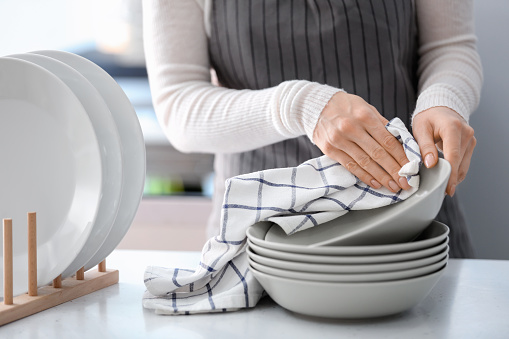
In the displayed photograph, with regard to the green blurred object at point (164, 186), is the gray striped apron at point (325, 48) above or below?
above

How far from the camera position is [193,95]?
121cm

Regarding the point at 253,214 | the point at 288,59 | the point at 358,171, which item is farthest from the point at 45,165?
the point at 288,59

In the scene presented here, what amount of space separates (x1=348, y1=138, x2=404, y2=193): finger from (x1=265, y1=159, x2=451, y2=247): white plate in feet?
0.08

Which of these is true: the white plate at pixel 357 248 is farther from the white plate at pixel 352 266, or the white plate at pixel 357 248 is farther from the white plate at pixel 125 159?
the white plate at pixel 125 159

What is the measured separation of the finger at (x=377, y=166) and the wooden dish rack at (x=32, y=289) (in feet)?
1.23

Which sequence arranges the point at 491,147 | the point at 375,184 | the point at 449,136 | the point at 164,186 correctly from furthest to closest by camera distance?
the point at 164,186 → the point at 491,147 → the point at 449,136 → the point at 375,184

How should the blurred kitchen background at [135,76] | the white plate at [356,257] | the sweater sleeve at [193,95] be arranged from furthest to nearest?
the blurred kitchen background at [135,76]
the sweater sleeve at [193,95]
the white plate at [356,257]

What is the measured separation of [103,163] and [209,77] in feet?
2.03

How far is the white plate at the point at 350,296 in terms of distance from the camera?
1.98 feet

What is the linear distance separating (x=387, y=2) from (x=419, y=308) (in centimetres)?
75

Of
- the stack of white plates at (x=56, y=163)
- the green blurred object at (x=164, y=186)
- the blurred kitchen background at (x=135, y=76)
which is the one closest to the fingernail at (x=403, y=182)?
the stack of white plates at (x=56, y=163)

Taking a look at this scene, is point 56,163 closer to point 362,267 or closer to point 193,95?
point 362,267

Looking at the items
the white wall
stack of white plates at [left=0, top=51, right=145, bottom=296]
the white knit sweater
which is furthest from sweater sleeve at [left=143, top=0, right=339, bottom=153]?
the white wall

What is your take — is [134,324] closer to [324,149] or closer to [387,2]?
[324,149]
